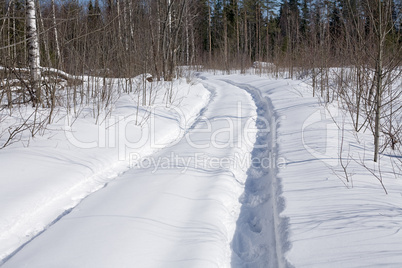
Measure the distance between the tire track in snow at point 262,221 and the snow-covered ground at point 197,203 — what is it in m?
0.02

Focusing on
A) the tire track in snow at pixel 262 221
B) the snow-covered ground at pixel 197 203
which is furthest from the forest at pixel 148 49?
the tire track in snow at pixel 262 221

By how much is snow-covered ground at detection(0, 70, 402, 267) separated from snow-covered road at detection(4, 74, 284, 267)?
12 mm

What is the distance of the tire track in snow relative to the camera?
9.62ft

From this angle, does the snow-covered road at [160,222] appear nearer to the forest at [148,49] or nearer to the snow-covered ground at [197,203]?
the snow-covered ground at [197,203]

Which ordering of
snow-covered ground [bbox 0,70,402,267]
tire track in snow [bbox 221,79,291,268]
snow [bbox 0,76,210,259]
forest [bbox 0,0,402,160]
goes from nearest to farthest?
snow-covered ground [bbox 0,70,402,267] < tire track in snow [bbox 221,79,291,268] < snow [bbox 0,76,210,259] < forest [bbox 0,0,402,160]

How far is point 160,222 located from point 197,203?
1.99 ft

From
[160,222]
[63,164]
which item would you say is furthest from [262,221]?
[63,164]

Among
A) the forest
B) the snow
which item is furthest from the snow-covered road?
the forest

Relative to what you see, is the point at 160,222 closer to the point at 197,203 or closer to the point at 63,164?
the point at 197,203

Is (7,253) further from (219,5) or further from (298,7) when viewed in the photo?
(298,7)

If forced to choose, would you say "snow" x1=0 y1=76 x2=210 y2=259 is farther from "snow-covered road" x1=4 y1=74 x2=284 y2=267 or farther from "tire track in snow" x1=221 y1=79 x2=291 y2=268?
"tire track in snow" x1=221 y1=79 x2=291 y2=268

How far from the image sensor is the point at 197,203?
3.81 meters

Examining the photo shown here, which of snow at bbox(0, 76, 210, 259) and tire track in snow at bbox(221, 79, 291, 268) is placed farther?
snow at bbox(0, 76, 210, 259)

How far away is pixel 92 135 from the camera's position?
6.27 meters
